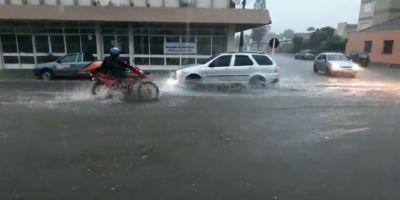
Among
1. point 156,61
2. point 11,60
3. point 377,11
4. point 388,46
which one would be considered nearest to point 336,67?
point 156,61

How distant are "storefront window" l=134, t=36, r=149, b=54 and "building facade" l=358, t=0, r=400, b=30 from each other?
47.2m

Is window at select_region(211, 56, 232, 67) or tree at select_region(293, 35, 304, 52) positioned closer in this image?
window at select_region(211, 56, 232, 67)

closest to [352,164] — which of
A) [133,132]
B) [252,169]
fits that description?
[252,169]

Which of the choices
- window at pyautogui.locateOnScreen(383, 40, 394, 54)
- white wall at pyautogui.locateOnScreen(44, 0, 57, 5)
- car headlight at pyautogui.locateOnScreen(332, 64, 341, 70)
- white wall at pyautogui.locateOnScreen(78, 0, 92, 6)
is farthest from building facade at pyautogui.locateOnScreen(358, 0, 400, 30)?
white wall at pyautogui.locateOnScreen(44, 0, 57, 5)

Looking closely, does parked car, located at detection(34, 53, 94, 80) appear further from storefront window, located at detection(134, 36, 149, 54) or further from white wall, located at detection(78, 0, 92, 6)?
white wall, located at detection(78, 0, 92, 6)

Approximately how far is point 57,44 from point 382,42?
110 feet

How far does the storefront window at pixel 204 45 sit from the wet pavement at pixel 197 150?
39.9 feet

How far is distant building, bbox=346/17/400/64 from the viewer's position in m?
35.2

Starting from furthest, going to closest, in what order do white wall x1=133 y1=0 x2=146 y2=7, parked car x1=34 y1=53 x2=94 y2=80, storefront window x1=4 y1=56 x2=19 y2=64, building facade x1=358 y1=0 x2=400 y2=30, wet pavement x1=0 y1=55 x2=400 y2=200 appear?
building facade x1=358 y1=0 x2=400 y2=30, white wall x1=133 y1=0 x2=146 y2=7, storefront window x1=4 y1=56 x2=19 y2=64, parked car x1=34 y1=53 x2=94 y2=80, wet pavement x1=0 y1=55 x2=400 y2=200

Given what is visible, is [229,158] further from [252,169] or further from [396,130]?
[396,130]

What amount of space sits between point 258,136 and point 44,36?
19705mm

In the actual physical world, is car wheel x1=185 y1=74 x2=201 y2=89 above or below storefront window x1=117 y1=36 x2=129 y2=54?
below

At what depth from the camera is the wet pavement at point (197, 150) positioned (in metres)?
4.54

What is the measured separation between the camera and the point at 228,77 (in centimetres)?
1414
